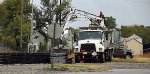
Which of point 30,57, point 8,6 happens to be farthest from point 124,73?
point 8,6

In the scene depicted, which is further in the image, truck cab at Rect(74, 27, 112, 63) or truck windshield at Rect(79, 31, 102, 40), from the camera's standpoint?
truck windshield at Rect(79, 31, 102, 40)

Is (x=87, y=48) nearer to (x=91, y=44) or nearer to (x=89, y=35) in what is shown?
(x=91, y=44)

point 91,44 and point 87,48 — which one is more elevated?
point 91,44

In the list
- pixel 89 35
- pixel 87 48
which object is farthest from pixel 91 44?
pixel 89 35

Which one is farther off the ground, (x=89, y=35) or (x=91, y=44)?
(x=89, y=35)

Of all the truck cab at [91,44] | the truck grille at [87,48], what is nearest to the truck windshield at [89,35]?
the truck cab at [91,44]

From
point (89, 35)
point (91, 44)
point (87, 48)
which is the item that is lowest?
point (87, 48)

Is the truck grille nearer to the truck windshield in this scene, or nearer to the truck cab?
the truck cab

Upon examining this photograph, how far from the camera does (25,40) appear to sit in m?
81.2

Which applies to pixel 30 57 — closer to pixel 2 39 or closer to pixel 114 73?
pixel 114 73

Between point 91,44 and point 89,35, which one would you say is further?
point 89,35

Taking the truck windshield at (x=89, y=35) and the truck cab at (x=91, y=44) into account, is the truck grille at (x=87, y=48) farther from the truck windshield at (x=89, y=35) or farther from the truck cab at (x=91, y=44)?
the truck windshield at (x=89, y=35)

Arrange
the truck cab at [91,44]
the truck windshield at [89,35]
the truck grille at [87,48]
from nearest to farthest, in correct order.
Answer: the truck cab at [91,44] → the truck grille at [87,48] → the truck windshield at [89,35]

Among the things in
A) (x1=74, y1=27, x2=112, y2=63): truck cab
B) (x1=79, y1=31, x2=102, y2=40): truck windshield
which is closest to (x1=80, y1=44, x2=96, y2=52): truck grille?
(x1=74, y1=27, x2=112, y2=63): truck cab
